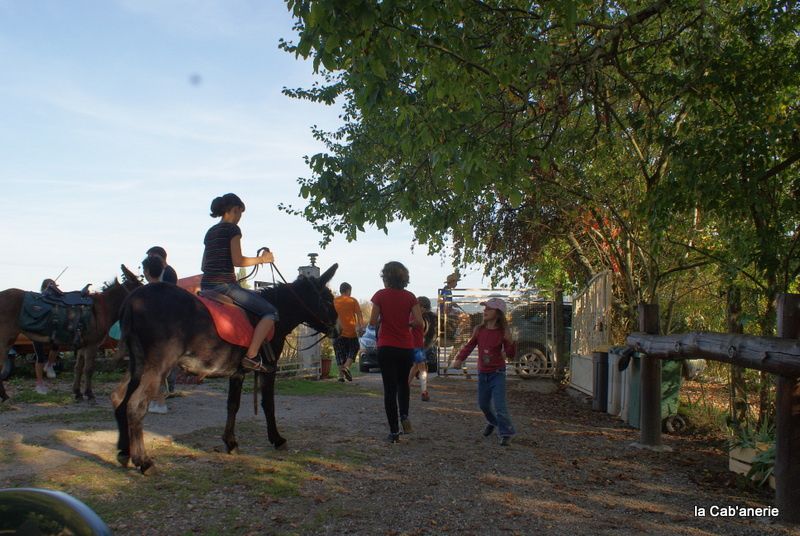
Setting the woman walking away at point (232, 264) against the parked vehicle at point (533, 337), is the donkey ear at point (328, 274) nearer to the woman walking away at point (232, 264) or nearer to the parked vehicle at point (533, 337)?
the woman walking away at point (232, 264)

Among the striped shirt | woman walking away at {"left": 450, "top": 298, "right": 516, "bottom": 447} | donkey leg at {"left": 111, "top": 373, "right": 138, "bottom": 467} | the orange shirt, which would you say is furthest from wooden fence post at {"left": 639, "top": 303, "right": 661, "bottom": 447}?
the orange shirt

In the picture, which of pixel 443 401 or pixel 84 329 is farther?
pixel 443 401

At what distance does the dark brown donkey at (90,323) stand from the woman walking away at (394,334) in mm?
3865

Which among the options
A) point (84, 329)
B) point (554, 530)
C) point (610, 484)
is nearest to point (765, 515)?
point (610, 484)

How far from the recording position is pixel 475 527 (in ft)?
17.4

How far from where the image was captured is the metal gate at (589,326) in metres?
13.9

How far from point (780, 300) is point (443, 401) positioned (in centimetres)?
A: 873

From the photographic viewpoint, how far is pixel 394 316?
29.1 feet

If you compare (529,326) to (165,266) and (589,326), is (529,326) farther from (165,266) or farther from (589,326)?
(165,266)

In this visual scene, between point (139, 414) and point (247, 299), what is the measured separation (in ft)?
5.25

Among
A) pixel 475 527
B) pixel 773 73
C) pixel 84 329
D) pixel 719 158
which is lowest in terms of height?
pixel 475 527

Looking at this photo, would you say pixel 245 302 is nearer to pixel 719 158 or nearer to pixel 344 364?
pixel 719 158

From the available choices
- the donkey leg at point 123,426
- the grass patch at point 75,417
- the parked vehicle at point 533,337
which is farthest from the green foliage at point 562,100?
the parked vehicle at point 533,337

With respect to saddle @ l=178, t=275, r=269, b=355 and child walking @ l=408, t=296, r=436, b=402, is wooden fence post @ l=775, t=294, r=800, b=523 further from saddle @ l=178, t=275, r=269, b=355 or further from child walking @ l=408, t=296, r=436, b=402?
child walking @ l=408, t=296, r=436, b=402
